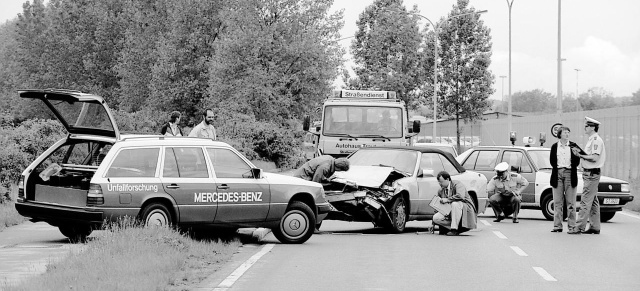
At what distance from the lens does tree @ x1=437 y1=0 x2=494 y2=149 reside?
78.0 meters

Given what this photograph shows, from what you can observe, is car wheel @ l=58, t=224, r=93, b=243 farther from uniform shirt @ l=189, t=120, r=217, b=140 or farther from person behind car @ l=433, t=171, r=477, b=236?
person behind car @ l=433, t=171, r=477, b=236

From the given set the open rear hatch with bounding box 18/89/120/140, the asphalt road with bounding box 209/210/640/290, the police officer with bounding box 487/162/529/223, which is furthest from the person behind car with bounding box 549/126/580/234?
the open rear hatch with bounding box 18/89/120/140

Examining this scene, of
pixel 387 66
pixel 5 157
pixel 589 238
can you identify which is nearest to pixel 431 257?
pixel 589 238

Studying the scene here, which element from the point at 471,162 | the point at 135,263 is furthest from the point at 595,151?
the point at 135,263

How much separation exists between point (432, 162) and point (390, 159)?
2.87 ft

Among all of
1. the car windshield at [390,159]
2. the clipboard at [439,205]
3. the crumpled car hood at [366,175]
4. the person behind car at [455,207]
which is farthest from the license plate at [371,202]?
the car windshield at [390,159]

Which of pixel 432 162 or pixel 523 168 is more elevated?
pixel 432 162

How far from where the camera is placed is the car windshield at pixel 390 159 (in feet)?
64.8

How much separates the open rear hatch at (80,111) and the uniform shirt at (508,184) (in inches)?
359

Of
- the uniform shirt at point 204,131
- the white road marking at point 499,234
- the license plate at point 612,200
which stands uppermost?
the uniform shirt at point 204,131

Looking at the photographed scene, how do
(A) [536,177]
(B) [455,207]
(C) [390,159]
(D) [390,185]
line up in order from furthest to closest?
(A) [536,177] < (C) [390,159] < (D) [390,185] < (B) [455,207]

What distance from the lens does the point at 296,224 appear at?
640 inches

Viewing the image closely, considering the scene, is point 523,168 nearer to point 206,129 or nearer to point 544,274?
point 206,129

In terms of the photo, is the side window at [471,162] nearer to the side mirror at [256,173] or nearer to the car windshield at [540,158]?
the car windshield at [540,158]
